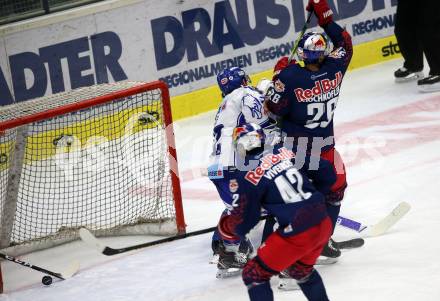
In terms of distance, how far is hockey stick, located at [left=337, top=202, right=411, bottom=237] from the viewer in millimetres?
5480

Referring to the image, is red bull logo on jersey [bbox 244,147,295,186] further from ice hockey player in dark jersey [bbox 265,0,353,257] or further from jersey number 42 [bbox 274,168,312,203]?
ice hockey player in dark jersey [bbox 265,0,353,257]

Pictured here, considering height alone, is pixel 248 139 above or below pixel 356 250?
above

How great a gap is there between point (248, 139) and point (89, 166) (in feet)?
10.7

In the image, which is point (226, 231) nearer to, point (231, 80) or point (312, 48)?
point (231, 80)

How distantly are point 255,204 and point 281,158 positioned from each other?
23 cm

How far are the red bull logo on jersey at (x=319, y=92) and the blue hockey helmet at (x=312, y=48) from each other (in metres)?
0.13

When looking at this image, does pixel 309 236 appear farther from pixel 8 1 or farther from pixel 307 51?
pixel 8 1

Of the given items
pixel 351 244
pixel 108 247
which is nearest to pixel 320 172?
pixel 351 244

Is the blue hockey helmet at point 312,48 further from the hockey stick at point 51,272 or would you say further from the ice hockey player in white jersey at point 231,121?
the hockey stick at point 51,272

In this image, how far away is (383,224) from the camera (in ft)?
18.1

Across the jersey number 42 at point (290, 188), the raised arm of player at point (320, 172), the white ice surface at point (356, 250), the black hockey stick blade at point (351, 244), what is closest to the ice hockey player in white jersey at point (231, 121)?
the white ice surface at point (356, 250)

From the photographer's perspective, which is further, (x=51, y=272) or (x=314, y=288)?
(x=51, y=272)

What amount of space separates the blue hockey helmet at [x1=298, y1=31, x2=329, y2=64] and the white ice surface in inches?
44.9

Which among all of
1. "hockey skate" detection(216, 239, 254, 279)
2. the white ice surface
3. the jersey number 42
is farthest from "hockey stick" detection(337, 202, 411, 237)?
the jersey number 42
